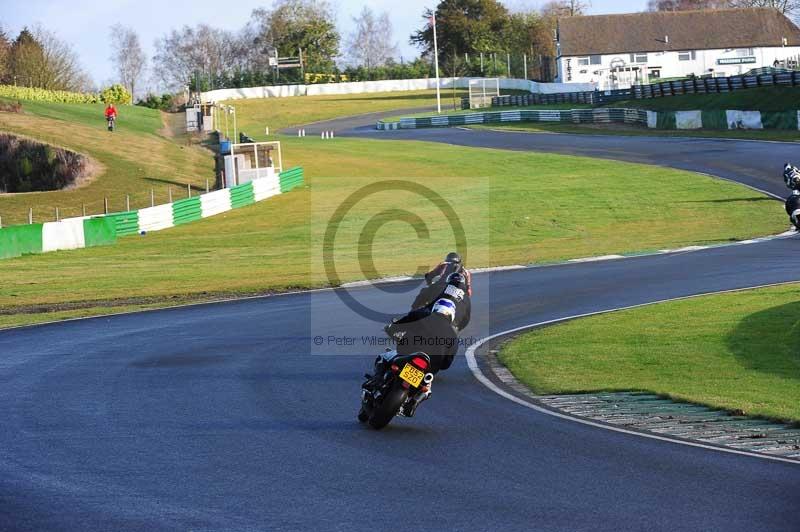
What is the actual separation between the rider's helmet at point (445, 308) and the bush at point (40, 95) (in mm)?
79222

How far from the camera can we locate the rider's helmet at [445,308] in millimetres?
11922

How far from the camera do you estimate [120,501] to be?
27.2 ft

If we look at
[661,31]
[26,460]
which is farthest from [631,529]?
[661,31]

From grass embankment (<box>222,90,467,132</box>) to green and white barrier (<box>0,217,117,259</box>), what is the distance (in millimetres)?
54169

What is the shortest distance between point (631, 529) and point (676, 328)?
34.3ft

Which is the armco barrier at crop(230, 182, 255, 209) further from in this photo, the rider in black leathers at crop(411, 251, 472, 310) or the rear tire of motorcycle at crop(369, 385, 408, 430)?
the rear tire of motorcycle at crop(369, 385, 408, 430)

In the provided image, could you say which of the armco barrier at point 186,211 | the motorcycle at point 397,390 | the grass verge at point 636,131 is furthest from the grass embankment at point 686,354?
the grass verge at point 636,131

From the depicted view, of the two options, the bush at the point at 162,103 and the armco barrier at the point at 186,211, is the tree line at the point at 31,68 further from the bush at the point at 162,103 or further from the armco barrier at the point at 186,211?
the armco barrier at the point at 186,211

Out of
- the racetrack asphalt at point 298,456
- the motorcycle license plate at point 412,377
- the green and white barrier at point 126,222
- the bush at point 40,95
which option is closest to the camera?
the racetrack asphalt at point 298,456

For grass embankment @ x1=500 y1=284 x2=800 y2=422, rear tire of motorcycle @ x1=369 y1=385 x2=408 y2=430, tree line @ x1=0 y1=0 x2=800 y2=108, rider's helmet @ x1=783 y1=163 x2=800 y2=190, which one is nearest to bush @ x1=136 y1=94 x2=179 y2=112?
tree line @ x1=0 y1=0 x2=800 y2=108

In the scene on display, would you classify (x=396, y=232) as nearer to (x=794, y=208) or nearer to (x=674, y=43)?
(x=794, y=208)

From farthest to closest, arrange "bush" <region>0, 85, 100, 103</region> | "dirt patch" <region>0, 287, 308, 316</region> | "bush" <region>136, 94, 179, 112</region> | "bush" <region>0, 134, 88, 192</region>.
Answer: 1. "bush" <region>136, 94, 179, 112</region>
2. "bush" <region>0, 85, 100, 103</region>
3. "bush" <region>0, 134, 88, 192</region>
4. "dirt patch" <region>0, 287, 308, 316</region>

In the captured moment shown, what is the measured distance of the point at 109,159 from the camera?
197 ft

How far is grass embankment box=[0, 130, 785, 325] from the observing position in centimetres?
2719
